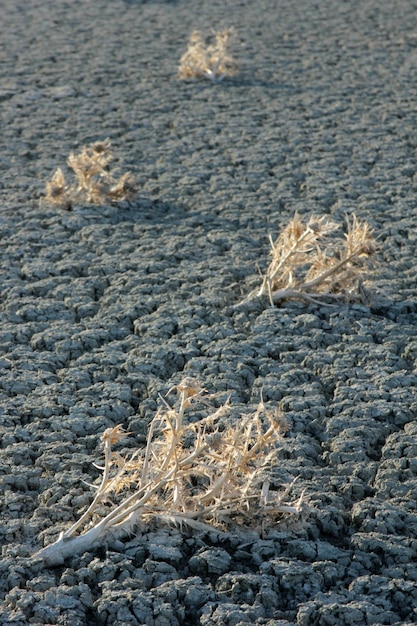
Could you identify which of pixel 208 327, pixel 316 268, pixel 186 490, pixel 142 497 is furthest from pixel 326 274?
pixel 142 497

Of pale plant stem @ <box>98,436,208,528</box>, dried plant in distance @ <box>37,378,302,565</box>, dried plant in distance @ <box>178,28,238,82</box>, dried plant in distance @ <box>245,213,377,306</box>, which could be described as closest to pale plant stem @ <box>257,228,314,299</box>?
dried plant in distance @ <box>245,213,377,306</box>

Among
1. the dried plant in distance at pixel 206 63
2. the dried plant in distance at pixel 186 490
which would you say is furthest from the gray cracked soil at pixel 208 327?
the dried plant in distance at pixel 206 63

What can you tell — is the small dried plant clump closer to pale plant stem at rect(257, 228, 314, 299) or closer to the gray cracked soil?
the gray cracked soil

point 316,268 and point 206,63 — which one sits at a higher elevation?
point 206,63

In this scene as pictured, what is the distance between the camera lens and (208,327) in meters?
4.27

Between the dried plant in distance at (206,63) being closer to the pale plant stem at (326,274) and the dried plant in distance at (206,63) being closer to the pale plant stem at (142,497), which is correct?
the pale plant stem at (326,274)

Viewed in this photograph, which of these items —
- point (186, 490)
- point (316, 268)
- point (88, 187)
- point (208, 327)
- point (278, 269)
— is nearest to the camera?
point (186, 490)

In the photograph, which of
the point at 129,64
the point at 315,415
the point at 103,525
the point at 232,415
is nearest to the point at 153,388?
the point at 232,415

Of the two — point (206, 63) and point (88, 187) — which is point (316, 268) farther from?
point (206, 63)

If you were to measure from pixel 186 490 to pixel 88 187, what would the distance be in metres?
3.15

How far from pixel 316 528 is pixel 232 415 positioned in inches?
Answer: 29.0

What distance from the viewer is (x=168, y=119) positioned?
7.32 meters

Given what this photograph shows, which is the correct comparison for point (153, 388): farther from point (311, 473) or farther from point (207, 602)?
point (207, 602)

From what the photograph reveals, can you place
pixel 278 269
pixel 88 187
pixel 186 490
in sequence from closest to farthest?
pixel 186 490 < pixel 278 269 < pixel 88 187
